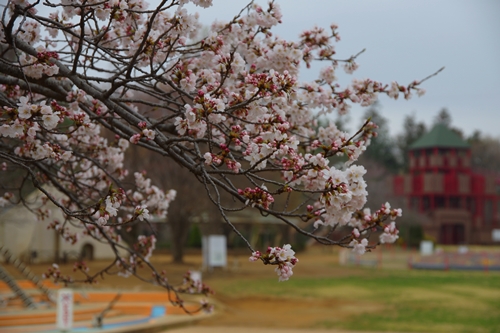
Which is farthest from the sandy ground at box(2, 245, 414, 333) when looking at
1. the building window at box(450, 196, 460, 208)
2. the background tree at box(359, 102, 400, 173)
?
the background tree at box(359, 102, 400, 173)

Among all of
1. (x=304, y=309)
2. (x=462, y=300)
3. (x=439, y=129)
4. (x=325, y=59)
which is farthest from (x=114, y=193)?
(x=439, y=129)

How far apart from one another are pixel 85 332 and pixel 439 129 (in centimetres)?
4261

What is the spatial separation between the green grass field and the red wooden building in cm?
2014

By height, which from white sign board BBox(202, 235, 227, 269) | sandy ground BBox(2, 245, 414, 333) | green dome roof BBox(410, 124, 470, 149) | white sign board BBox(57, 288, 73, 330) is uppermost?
green dome roof BBox(410, 124, 470, 149)

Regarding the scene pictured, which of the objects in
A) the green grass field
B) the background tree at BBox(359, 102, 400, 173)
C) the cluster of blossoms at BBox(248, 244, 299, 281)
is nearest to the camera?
the cluster of blossoms at BBox(248, 244, 299, 281)

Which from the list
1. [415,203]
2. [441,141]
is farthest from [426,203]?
[441,141]

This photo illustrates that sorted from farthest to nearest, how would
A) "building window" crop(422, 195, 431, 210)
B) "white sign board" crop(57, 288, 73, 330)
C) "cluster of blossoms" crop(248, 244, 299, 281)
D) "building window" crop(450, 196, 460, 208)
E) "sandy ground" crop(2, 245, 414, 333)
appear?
"building window" crop(450, 196, 460, 208) < "building window" crop(422, 195, 431, 210) < "sandy ground" crop(2, 245, 414, 333) < "white sign board" crop(57, 288, 73, 330) < "cluster of blossoms" crop(248, 244, 299, 281)

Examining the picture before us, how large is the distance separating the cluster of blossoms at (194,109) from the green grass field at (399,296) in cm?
959

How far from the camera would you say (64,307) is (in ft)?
39.2

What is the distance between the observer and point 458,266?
30.6m

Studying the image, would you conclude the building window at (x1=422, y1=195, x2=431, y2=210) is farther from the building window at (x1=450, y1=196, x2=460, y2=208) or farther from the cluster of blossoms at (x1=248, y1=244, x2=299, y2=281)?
the cluster of blossoms at (x1=248, y1=244, x2=299, y2=281)

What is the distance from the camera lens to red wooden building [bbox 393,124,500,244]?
4847cm

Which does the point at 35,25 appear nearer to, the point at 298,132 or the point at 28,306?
the point at 298,132

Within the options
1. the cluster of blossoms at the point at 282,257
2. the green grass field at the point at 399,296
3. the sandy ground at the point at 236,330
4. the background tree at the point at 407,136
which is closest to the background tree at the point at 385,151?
the background tree at the point at 407,136
